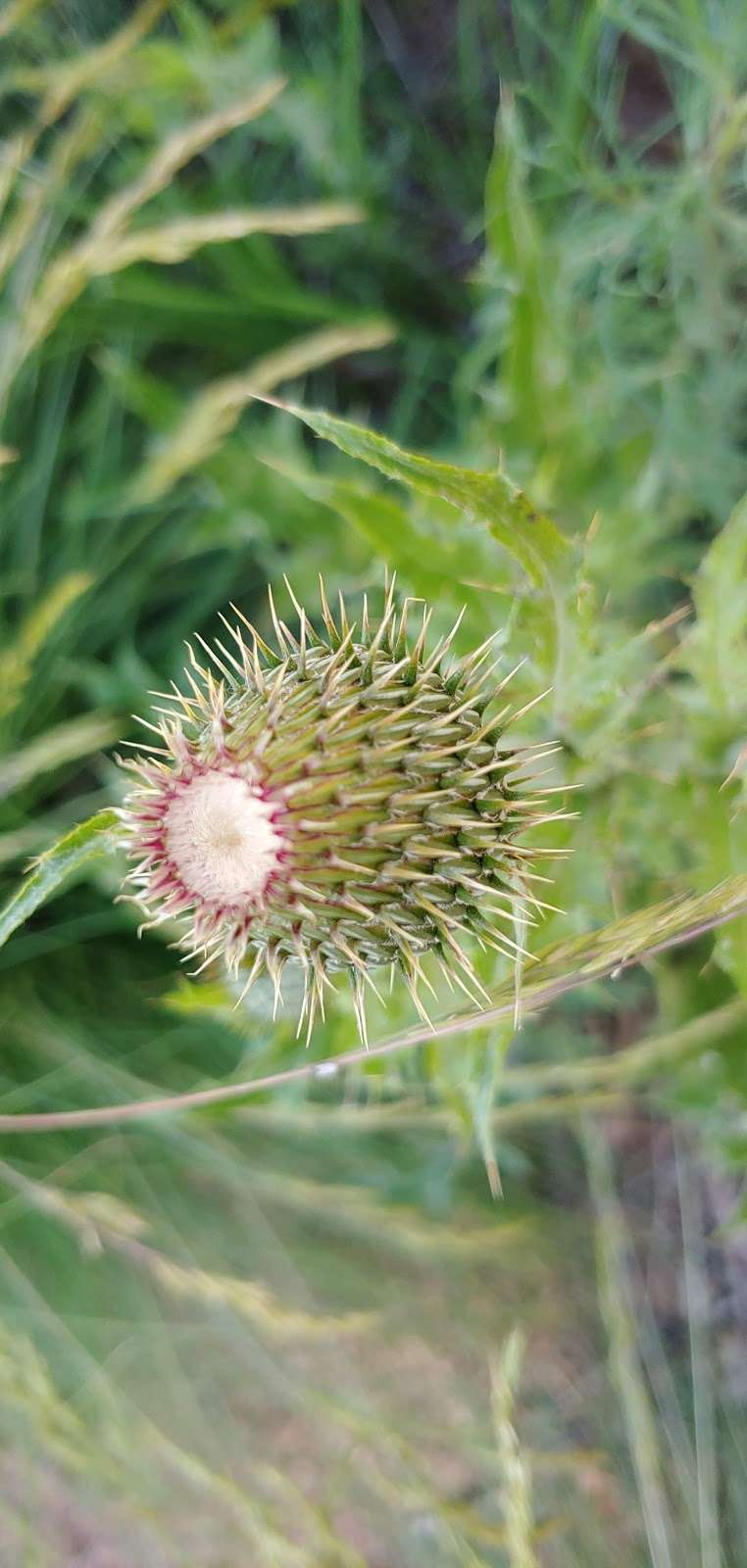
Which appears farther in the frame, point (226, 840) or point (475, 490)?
point (475, 490)

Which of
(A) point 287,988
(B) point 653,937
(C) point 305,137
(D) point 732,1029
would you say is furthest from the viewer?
(C) point 305,137

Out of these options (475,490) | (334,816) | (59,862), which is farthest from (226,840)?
(475,490)

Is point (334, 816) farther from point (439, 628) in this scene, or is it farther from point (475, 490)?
point (439, 628)

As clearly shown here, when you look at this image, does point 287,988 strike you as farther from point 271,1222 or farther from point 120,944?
point 271,1222

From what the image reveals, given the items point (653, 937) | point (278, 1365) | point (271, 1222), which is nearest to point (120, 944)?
point (271, 1222)

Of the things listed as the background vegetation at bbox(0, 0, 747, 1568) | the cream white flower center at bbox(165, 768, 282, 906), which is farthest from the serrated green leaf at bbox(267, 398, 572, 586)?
the cream white flower center at bbox(165, 768, 282, 906)

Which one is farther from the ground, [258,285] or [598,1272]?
[258,285]
